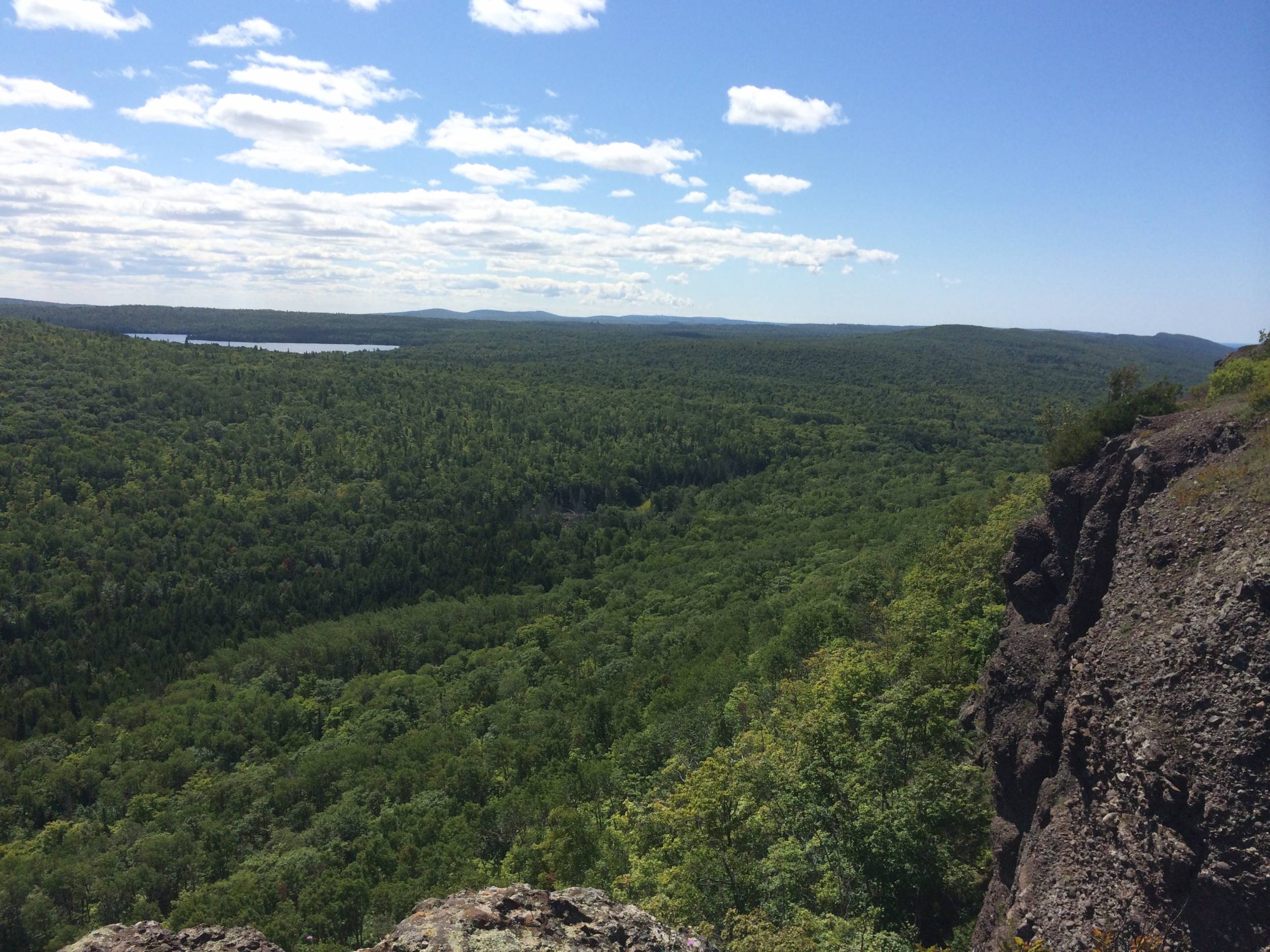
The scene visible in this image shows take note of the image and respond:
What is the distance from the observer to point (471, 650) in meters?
91.4

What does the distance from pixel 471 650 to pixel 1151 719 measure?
8791 cm

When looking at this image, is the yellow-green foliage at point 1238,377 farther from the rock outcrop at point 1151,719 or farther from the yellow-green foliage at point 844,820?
the yellow-green foliage at point 844,820

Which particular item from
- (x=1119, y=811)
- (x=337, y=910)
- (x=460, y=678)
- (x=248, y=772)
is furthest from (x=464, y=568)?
(x=1119, y=811)

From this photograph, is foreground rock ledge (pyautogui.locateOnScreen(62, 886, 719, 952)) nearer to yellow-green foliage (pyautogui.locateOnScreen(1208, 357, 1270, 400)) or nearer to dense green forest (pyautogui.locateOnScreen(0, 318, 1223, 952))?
dense green forest (pyautogui.locateOnScreen(0, 318, 1223, 952))

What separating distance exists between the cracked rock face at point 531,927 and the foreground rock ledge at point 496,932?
10 mm

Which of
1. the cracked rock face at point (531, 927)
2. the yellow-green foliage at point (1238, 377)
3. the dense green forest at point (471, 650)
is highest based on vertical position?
the yellow-green foliage at point (1238, 377)

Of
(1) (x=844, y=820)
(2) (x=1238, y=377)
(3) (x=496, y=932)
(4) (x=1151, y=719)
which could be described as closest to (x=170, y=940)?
(3) (x=496, y=932)

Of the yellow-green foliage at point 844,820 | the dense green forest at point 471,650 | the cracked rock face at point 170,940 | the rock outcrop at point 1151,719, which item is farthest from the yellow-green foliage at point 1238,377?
the cracked rock face at point 170,940

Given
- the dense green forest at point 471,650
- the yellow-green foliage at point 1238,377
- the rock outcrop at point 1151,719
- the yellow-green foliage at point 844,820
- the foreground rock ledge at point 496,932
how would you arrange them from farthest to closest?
the dense green forest at point 471,650 → the yellow-green foliage at point 1238,377 → the yellow-green foliage at point 844,820 → the rock outcrop at point 1151,719 → the foreground rock ledge at point 496,932

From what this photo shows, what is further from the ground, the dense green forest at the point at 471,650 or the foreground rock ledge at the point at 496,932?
the foreground rock ledge at the point at 496,932

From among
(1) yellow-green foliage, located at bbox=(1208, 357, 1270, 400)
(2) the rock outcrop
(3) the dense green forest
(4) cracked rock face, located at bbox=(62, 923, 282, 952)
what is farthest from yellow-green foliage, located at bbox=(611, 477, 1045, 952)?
(1) yellow-green foliage, located at bbox=(1208, 357, 1270, 400)

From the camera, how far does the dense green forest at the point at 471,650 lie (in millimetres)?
23859

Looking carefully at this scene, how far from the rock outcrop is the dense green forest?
16.1 ft

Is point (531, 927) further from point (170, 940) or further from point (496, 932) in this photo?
point (170, 940)
